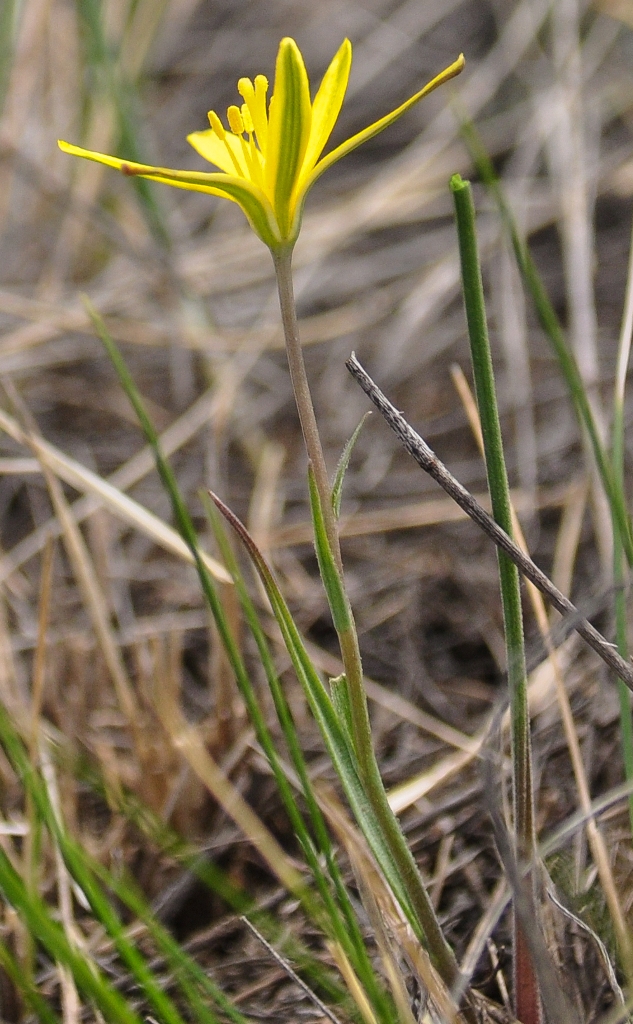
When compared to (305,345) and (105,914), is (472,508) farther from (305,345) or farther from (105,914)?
(305,345)

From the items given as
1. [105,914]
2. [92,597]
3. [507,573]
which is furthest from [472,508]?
[92,597]

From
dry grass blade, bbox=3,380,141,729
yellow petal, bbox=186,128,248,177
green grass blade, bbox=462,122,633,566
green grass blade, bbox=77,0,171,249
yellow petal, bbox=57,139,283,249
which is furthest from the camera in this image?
green grass blade, bbox=77,0,171,249

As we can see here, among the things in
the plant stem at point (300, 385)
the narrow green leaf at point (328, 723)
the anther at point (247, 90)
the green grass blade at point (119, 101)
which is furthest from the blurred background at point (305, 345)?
the anther at point (247, 90)

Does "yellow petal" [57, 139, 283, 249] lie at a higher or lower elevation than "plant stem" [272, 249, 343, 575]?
higher

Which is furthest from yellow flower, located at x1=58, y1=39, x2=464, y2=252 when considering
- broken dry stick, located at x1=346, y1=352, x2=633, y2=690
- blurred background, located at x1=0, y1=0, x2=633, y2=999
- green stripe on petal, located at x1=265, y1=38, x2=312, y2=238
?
blurred background, located at x1=0, y1=0, x2=633, y2=999

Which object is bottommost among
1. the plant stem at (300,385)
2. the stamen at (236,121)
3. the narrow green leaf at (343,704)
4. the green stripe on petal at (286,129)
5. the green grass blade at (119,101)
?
the narrow green leaf at (343,704)

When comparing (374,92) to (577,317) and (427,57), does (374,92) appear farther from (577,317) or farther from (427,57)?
(577,317)

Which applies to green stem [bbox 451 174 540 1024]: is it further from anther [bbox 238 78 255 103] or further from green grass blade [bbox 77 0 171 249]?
green grass blade [bbox 77 0 171 249]

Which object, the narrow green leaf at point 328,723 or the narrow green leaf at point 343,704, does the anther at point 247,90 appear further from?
the narrow green leaf at point 343,704
